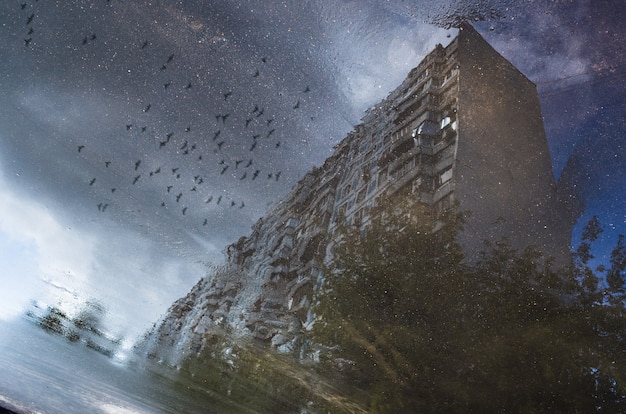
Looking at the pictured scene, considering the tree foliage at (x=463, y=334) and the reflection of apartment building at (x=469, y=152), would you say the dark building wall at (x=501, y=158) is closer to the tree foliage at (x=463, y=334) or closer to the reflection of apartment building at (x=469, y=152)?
the reflection of apartment building at (x=469, y=152)

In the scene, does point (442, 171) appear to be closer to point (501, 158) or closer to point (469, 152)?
point (469, 152)

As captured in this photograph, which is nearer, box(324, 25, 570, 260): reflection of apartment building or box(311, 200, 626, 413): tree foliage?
box(311, 200, 626, 413): tree foliage

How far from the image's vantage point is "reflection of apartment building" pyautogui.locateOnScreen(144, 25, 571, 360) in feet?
109

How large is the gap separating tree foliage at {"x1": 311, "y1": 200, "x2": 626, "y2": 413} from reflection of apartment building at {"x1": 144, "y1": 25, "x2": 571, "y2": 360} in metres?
10.4

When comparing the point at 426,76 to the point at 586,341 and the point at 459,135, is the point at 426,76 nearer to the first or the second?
the point at 459,135

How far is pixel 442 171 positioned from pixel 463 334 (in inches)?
783

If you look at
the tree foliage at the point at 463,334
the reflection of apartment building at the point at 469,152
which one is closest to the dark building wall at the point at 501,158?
the reflection of apartment building at the point at 469,152

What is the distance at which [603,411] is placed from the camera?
14500 mm

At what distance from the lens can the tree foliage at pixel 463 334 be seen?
573 inches

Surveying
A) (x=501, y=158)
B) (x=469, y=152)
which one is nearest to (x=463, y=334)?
(x=469, y=152)

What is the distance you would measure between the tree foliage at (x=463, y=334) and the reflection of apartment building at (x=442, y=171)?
10437mm

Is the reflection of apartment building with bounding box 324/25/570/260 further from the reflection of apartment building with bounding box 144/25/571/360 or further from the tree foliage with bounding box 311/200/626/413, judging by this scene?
the tree foliage with bounding box 311/200/626/413

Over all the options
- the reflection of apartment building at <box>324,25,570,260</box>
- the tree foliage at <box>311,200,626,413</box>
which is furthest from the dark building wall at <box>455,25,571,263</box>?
the tree foliage at <box>311,200,626,413</box>

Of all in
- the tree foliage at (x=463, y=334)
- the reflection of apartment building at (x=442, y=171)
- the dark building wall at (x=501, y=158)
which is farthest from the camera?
the reflection of apartment building at (x=442, y=171)
